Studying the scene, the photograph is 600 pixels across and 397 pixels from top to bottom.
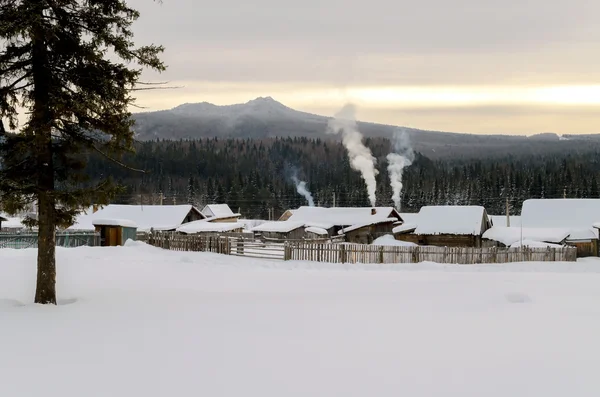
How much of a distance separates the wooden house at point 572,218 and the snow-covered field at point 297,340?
3452cm

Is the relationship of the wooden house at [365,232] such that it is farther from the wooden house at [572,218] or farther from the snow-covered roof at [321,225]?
the wooden house at [572,218]

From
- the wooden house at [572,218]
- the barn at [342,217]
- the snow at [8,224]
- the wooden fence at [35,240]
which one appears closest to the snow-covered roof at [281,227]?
the barn at [342,217]

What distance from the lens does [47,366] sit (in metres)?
7.03

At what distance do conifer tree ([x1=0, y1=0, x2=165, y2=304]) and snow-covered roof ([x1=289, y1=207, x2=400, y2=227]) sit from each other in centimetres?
4705

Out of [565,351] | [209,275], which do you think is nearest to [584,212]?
[209,275]

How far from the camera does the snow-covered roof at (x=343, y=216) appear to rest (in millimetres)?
57531

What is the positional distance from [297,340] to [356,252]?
18.1 meters

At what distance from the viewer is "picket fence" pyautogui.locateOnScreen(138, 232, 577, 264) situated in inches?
1021

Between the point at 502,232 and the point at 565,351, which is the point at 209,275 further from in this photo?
the point at 502,232

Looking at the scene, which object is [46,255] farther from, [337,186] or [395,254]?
[337,186]

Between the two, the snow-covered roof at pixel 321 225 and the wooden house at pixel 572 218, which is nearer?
the wooden house at pixel 572 218

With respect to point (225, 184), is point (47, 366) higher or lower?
lower

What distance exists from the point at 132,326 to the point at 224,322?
1.66 meters

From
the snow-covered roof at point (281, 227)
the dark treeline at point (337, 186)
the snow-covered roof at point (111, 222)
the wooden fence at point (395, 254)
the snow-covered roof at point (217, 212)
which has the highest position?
the dark treeline at point (337, 186)
